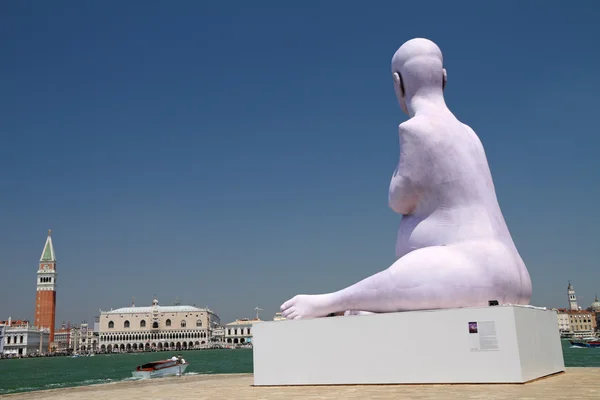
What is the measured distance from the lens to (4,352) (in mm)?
110188


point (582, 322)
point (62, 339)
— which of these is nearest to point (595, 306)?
point (582, 322)

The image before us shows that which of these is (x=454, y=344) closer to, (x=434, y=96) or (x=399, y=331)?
(x=399, y=331)

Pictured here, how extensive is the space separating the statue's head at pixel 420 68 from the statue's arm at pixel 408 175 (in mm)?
1054

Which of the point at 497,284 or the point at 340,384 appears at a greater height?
the point at 497,284

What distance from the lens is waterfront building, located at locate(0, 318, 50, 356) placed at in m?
110

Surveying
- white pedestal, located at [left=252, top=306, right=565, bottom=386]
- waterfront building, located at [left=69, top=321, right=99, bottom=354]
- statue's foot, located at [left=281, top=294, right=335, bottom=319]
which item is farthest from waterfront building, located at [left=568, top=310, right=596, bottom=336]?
statue's foot, located at [left=281, top=294, right=335, bottom=319]

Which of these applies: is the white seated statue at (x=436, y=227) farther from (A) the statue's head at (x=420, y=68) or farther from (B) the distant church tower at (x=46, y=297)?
(B) the distant church tower at (x=46, y=297)

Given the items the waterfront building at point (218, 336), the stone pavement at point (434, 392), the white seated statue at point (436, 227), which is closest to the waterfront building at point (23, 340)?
the waterfront building at point (218, 336)

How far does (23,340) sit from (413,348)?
116895mm

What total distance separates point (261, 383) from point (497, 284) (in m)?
4.15

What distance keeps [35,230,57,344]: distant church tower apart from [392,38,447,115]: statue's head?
11753cm

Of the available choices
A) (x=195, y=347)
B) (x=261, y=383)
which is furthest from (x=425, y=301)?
(x=195, y=347)

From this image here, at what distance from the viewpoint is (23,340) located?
A: 110 m

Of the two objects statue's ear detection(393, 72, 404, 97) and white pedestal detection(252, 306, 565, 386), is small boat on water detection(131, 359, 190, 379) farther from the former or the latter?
statue's ear detection(393, 72, 404, 97)
